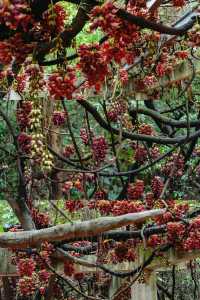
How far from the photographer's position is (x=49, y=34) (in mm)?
2309

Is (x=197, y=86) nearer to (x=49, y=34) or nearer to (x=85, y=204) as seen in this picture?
(x=85, y=204)

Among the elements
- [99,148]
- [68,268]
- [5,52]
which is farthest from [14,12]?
[68,268]

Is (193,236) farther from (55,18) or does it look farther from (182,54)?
(55,18)

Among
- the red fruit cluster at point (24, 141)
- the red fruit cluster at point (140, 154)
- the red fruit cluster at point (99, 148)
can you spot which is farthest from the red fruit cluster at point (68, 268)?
the red fruit cluster at point (140, 154)

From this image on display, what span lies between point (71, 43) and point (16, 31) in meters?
0.32

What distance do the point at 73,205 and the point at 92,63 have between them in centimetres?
294

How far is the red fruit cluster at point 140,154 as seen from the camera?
6.11m

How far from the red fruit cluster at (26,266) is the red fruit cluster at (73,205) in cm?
52

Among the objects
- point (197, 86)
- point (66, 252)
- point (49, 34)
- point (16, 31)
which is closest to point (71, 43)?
point (49, 34)

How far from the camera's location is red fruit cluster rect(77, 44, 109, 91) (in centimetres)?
225

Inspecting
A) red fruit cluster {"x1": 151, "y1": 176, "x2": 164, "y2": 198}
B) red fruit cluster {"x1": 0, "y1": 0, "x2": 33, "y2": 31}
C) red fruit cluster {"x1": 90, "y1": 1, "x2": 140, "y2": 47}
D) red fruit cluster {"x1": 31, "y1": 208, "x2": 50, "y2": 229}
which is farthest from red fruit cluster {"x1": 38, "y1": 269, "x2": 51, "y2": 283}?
red fruit cluster {"x1": 0, "y1": 0, "x2": 33, "y2": 31}

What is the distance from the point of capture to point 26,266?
4.74 m

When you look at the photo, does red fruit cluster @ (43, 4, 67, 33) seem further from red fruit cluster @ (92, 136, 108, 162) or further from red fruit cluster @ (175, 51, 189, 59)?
red fruit cluster @ (92, 136, 108, 162)

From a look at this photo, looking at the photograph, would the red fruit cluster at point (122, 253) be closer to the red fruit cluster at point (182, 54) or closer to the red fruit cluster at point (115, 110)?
the red fruit cluster at point (115, 110)
